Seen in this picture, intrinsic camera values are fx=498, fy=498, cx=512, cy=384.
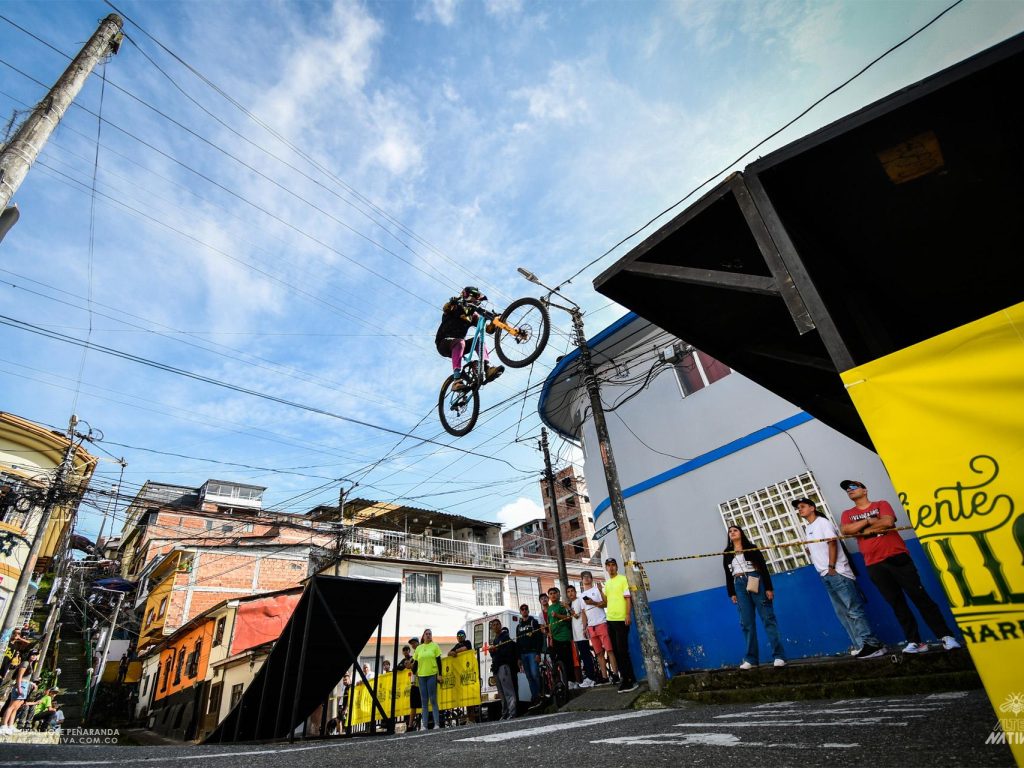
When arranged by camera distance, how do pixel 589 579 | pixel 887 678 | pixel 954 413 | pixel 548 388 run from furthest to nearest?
pixel 548 388 < pixel 589 579 < pixel 887 678 < pixel 954 413

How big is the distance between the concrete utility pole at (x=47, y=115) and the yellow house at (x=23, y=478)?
14538 mm

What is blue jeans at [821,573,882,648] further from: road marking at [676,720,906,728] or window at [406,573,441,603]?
window at [406,573,441,603]

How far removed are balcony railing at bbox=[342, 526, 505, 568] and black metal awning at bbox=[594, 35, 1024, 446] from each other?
22838 millimetres

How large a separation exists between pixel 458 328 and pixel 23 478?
59.4 ft

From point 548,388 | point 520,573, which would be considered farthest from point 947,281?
point 520,573

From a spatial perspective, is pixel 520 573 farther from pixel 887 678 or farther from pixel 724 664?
pixel 887 678

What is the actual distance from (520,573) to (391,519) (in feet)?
28.7

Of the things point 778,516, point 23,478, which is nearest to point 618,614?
point 778,516

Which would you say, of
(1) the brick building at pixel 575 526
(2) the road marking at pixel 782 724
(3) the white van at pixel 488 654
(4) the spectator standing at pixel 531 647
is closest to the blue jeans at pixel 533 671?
(4) the spectator standing at pixel 531 647

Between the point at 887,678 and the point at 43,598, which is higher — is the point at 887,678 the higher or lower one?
the lower one

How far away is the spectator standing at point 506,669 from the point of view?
27.1 feet

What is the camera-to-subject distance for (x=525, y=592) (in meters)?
30.8

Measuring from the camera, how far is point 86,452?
66.7ft

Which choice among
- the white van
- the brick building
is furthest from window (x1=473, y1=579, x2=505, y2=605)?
the brick building
